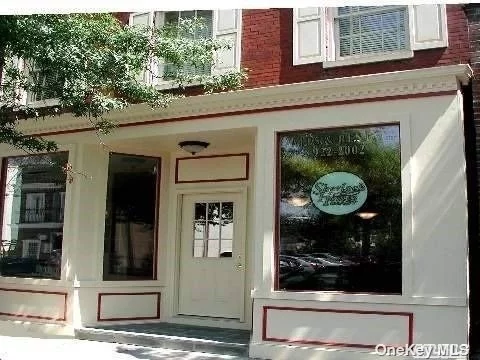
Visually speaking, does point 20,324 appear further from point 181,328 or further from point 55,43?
point 55,43

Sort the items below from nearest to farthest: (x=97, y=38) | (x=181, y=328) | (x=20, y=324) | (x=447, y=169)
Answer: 1. (x=447, y=169)
2. (x=97, y=38)
3. (x=181, y=328)
4. (x=20, y=324)

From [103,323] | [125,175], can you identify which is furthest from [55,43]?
[103,323]

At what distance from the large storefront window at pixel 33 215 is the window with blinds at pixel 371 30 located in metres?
5.12

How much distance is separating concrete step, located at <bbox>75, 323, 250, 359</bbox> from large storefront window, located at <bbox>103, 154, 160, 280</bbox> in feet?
3.41

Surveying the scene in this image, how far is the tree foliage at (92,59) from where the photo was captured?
720 centimetres

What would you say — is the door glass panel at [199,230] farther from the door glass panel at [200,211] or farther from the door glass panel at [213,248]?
the door glass panel at [213,248]

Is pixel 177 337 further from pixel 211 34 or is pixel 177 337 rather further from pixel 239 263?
pixel 211 34

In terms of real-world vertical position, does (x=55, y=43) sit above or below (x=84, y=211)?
above

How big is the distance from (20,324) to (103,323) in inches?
63.2

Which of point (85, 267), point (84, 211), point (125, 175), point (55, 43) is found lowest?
point (85, 267)

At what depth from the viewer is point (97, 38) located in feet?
25.5

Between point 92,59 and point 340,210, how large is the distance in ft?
12.7

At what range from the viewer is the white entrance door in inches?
370

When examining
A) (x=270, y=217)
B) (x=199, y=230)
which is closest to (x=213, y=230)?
(x=199, y=230)
